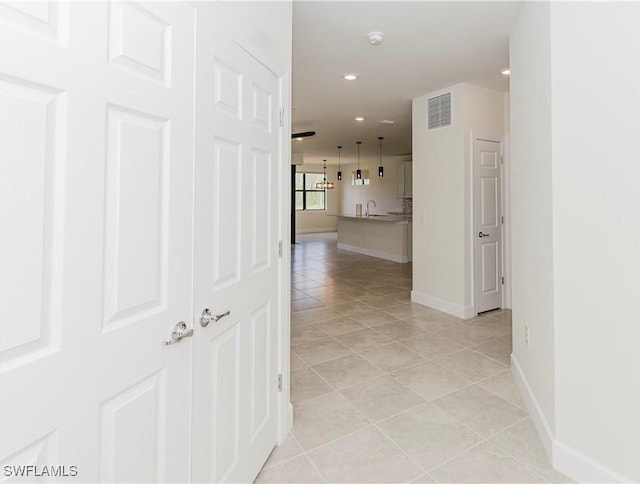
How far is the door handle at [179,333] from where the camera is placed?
1.19 m

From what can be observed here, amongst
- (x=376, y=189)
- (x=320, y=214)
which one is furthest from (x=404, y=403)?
(x=320, y=214)

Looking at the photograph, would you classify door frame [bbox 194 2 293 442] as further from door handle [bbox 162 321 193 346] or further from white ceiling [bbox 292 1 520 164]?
white ceiling [bbox 292 1 520 164]

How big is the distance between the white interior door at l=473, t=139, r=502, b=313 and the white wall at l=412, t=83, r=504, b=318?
115mm

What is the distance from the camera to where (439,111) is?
448 cm

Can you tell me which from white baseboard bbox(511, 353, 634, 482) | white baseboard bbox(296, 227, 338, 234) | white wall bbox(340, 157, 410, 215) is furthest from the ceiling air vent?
white baseboard bbox(296, 227, 338, 234)

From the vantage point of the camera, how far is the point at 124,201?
1.04m

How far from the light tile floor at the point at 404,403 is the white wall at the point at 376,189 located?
8094 millimetres

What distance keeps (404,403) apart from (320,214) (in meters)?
13.2

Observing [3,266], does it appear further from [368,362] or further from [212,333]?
[368,362]

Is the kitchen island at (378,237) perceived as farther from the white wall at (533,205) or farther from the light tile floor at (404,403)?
the white wall at (533,205)

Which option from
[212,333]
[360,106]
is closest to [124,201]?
[212,333]

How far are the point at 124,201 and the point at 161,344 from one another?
18.0 inches

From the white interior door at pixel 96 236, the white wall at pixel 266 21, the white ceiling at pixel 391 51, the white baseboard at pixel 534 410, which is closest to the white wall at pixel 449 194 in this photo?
the white ceiling at pixel 391 51

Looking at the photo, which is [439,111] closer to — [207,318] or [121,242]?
[207,318]
